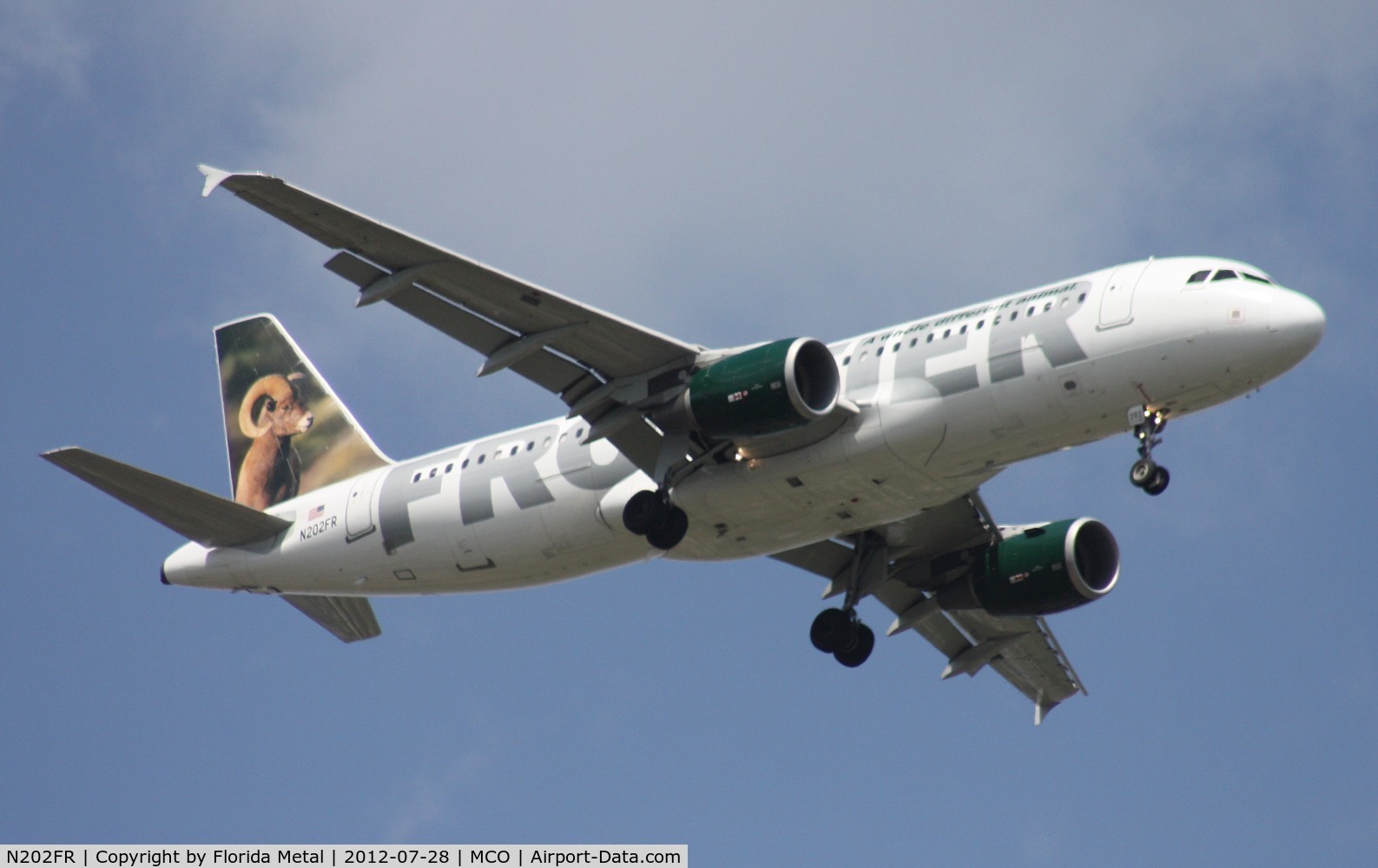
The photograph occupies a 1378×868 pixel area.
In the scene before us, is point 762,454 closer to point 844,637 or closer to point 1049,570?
point 844,637

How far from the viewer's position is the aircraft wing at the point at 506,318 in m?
29.9

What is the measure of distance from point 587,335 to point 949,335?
6.45 meters

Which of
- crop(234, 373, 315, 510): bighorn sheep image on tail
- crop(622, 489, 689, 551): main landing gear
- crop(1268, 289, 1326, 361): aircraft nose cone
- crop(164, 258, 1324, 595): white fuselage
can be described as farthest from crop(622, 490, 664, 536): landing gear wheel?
crop(1268, 289, 1326, 361): aircraft nose cone

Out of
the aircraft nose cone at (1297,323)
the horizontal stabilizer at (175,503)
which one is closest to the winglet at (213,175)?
the horizontal stabilizer at (175,503)

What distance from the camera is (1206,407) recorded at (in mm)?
30359

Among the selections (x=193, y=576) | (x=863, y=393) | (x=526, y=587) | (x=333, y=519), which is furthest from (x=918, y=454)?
(x=193, y=576)

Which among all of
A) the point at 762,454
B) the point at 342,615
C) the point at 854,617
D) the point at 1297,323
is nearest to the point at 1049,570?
the point at 854,617

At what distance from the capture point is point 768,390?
3033 cm

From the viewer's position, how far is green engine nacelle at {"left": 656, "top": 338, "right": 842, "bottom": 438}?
1189 inches

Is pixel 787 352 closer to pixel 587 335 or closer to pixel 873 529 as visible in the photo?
pixel 587 335

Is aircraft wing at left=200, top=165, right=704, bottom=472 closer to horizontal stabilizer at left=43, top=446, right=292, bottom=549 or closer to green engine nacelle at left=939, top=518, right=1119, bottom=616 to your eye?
horizontal stabilizer at left=43, top=446, right=292, bottom=549

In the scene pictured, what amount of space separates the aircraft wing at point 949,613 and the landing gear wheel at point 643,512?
596 centimetres

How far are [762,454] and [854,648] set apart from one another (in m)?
6.65

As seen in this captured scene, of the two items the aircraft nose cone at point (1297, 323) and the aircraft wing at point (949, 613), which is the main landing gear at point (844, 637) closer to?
the aircraft wing at point (949, 613)
